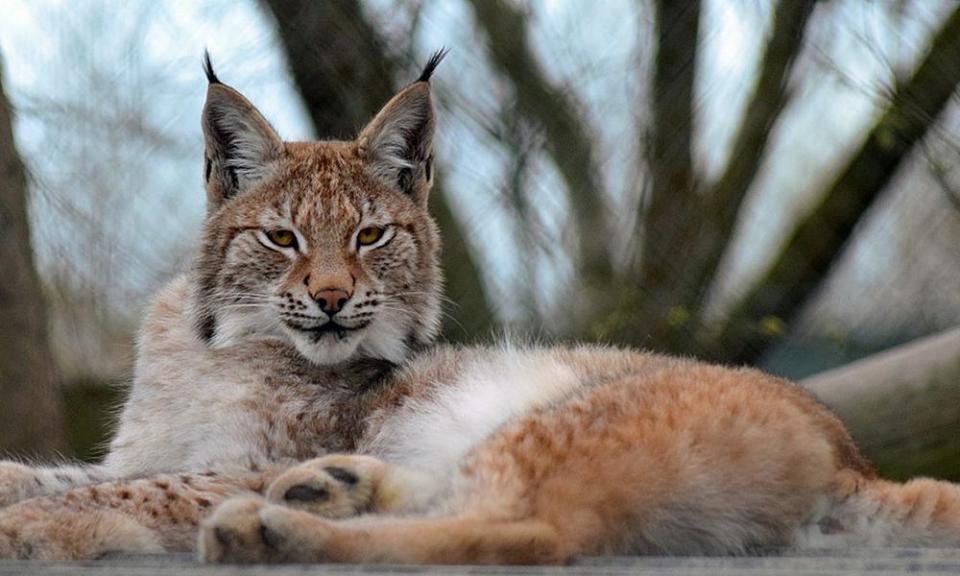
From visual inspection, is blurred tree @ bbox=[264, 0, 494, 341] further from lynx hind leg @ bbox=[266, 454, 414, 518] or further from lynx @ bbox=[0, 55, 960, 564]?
lynx hind leg @ bbox=[266, 454, 414, 518]

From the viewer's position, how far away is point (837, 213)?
5773 millimetres

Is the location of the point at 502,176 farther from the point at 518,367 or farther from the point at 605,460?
the point at 605,460

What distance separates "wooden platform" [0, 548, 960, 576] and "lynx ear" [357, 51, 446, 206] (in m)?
1.99

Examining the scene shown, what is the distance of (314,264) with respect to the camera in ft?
13.7

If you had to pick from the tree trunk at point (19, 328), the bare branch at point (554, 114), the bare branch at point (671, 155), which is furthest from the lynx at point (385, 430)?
the bare branch at point (671, 155)

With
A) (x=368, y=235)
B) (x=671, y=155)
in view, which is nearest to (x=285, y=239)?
(x=368, y=235)

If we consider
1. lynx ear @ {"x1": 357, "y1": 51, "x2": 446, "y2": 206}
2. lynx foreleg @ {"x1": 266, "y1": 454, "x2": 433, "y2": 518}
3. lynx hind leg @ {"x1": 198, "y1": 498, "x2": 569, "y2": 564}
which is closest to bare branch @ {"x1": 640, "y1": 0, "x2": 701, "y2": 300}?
lynx ear @ {"x1": 357, "y1": 51, "x2": 446, "y2": 206}

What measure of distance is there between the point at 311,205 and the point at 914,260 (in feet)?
8.11

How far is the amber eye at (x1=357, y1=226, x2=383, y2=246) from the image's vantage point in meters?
4.33

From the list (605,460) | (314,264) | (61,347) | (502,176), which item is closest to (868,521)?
(605,460)

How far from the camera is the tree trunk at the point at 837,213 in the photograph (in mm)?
5434

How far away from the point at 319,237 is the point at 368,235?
0.60ft

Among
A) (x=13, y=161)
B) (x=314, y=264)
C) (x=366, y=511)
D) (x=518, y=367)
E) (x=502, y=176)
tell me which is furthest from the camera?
(x=502, y=176)

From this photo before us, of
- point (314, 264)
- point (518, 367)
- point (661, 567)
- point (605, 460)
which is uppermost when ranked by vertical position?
point (314, 264)
